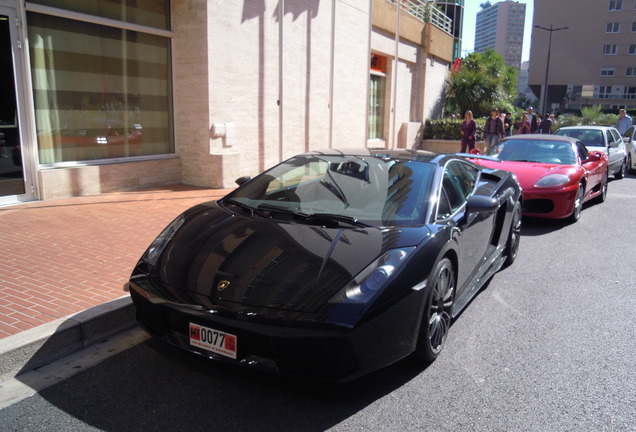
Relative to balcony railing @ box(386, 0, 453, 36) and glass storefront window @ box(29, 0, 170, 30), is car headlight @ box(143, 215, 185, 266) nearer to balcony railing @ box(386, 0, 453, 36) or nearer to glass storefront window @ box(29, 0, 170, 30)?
glass storefront window @ box(29, 0, 170, 30)

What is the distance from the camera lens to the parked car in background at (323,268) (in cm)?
287

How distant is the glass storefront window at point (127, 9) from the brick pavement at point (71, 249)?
3.12 meters

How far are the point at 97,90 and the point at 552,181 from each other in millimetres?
7750

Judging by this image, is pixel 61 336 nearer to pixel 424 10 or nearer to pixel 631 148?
pixel 631 148

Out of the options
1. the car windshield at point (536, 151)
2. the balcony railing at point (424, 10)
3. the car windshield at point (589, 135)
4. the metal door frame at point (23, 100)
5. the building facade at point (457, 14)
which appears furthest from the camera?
the building facade at point (457, 14)

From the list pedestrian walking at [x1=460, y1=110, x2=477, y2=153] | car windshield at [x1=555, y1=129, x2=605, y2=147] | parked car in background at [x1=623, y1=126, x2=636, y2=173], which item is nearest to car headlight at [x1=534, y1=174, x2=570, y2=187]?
car windshield at [x1=555, y1=129, x2=605, y2=147]

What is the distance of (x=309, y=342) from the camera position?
9.21 ft

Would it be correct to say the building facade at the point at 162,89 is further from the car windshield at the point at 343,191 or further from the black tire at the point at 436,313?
the black tire at the point at 436,313

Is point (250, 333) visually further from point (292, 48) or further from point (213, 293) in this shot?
point (292, 48)

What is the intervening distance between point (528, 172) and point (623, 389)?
555cm

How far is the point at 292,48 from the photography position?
1268 cm

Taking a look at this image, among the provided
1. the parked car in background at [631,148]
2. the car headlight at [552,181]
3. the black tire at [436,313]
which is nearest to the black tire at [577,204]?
the car headlight at [552,181]

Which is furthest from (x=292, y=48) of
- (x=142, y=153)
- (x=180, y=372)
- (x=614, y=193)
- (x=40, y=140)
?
(x=180, y=372)

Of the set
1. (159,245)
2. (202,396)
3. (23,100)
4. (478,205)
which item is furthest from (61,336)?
(23,100)
